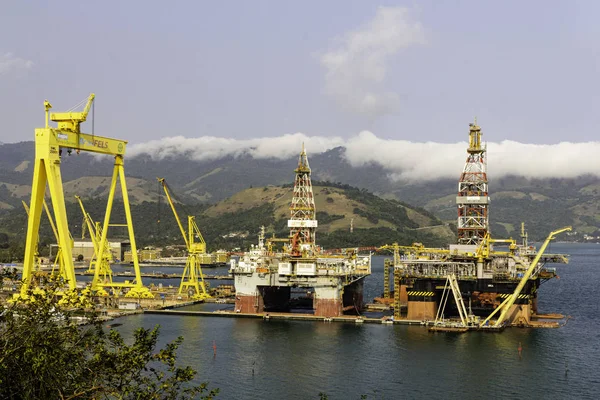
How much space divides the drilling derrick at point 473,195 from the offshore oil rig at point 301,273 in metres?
15.2

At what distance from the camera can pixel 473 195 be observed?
343 ft

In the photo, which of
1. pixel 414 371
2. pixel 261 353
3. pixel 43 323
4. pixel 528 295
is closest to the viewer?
pixel 43 323

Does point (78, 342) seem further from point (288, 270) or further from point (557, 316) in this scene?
point (557, 316)

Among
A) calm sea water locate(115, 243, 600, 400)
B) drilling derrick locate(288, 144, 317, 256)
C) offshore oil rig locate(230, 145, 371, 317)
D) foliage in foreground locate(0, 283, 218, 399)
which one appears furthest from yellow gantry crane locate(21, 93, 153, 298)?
foliage in foreground locate(0, 283, 218, 399)

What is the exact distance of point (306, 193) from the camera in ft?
324

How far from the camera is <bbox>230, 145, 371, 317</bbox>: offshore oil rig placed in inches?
3509

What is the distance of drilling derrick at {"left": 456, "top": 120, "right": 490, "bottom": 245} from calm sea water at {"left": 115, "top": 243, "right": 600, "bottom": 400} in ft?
61.0

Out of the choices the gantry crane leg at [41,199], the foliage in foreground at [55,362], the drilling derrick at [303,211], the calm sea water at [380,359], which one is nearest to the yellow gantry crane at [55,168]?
the gantry crane leg at [41,199]

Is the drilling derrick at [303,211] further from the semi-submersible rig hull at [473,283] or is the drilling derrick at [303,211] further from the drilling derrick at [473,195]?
the drilling derrick at [473,195]

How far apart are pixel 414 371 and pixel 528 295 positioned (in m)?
27.7

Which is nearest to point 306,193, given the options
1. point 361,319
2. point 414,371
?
point 361,319

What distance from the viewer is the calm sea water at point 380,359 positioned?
57562mm

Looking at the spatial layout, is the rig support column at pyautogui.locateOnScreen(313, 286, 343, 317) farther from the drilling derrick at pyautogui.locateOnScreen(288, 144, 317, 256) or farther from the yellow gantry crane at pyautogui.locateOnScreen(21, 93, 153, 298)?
the yellow gantry crane at pyautogui.locateOnScreen(21, 93, 153, 298)

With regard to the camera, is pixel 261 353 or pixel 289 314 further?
pixel 289 314
